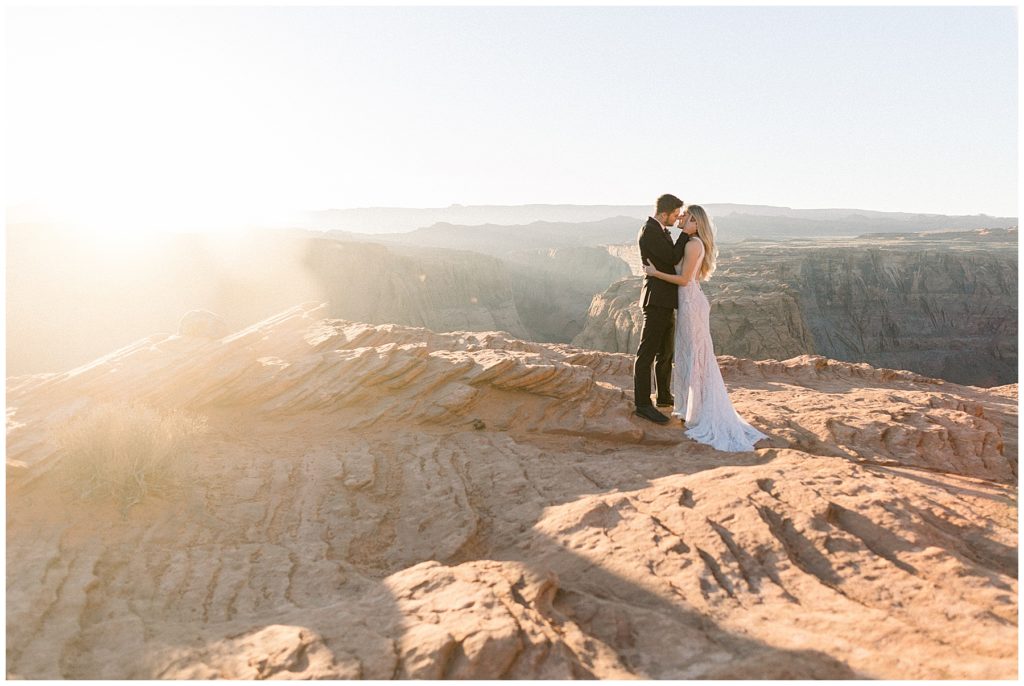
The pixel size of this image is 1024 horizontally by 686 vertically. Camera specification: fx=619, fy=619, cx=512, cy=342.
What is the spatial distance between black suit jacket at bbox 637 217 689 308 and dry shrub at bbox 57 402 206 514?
4.36m

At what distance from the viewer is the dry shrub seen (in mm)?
4340

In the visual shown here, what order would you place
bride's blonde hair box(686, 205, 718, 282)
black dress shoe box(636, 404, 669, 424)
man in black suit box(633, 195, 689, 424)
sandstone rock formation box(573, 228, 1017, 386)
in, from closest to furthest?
bride's blonde hair box(686, 205, 718, 282)
man in black suit box(633, 195, 689, 424)
black dress shoe box(636, 404, 669, 424)
sandstone rock formation box(573, 228, 1017, 386)

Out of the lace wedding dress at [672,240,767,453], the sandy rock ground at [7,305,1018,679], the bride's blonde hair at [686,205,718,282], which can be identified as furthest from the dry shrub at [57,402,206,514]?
the bride's blonde hair at [686,205,718,282]

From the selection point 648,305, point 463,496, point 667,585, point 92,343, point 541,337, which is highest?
point 648,305

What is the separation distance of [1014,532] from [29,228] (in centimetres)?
4218

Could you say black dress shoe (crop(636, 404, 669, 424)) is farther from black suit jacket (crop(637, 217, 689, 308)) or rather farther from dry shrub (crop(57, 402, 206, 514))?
dry shrub (crop(57, 402, 206, 514))

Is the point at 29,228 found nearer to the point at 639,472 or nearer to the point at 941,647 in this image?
the point at 639,472

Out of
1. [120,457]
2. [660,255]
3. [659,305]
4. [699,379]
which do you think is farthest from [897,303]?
[120,457]

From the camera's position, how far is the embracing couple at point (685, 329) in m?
5.68

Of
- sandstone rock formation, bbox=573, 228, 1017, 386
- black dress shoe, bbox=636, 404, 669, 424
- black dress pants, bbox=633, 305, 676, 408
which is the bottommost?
sandstone rock formation, bbox=573, 228, 1017, 386

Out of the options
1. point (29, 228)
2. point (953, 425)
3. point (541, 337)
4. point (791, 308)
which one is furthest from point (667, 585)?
point (541, 337)

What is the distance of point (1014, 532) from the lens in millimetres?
3178

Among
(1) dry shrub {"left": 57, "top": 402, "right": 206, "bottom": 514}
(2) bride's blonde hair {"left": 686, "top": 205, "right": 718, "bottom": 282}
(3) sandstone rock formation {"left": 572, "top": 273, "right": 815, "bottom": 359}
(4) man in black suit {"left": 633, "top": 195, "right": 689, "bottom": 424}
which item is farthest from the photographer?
(3) sandstone rock formation {"left": 572, "top": 273, "right": 815, "bottom": 359}

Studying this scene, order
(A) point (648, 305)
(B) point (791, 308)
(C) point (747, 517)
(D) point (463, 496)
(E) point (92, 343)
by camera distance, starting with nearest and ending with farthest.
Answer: (C) point (747, 517) → (D) point (463, 496) → (A) point (648, 305) → (E) point (92, 343) → (B) point (791, 308)
